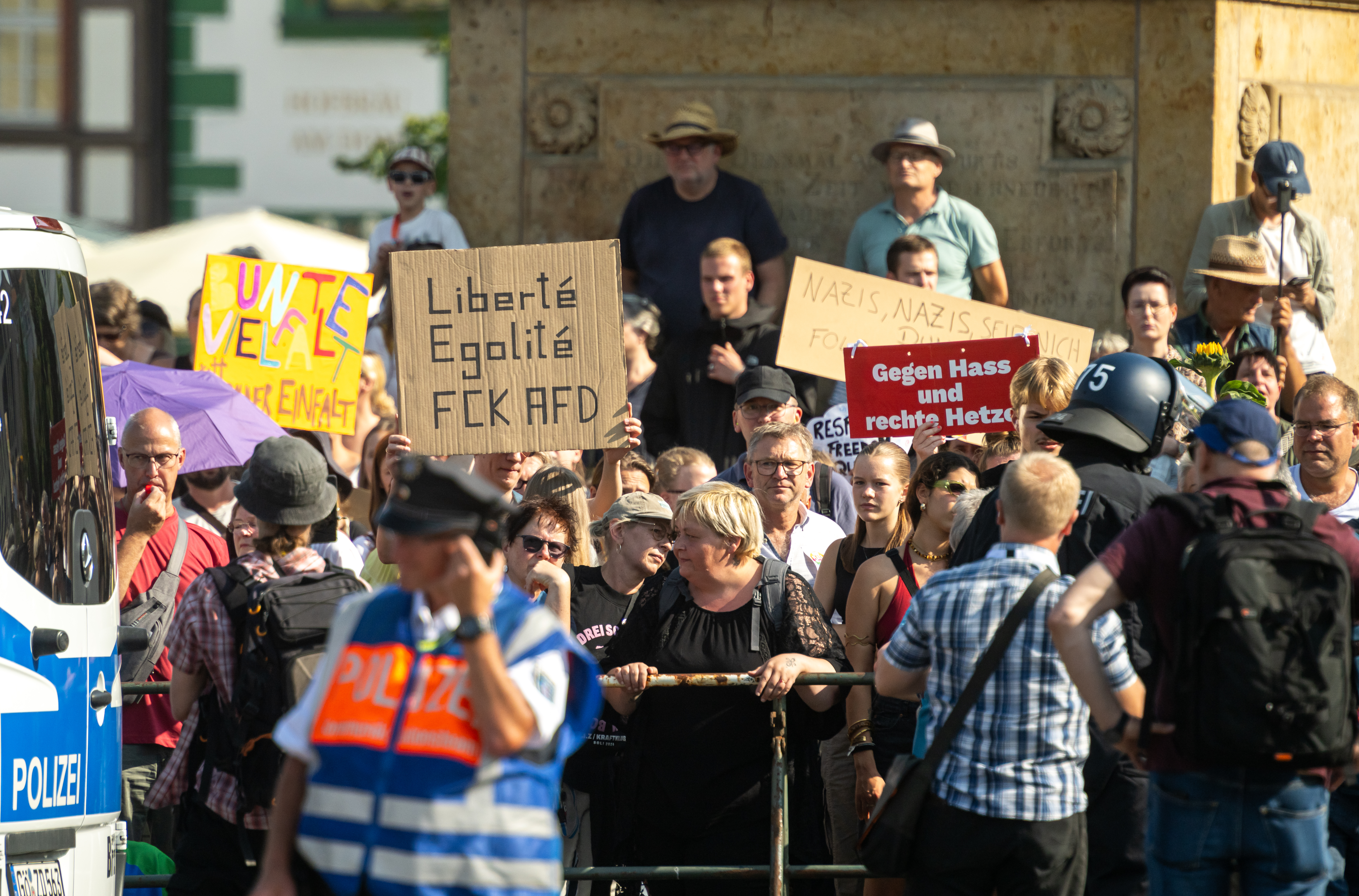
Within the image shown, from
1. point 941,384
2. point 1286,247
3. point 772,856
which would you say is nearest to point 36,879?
point 772,856

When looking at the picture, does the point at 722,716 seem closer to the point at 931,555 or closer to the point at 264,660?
the point at 931,555

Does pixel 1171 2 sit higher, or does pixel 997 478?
pixel 1171 2

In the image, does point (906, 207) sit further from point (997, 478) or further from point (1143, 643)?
point (1143, 643)

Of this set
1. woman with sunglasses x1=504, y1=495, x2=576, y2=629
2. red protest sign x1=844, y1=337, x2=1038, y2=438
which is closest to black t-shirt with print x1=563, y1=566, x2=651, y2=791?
woman with sunglasses x1=504, y1=495, x2=576, y2=629

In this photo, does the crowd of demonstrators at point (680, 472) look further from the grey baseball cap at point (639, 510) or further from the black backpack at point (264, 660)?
the black backpack at point (264, 660)

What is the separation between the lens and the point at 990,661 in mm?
4934

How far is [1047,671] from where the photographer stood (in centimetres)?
497

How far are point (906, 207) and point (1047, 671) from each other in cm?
572

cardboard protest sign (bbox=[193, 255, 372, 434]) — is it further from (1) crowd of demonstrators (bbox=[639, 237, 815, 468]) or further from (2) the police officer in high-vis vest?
(2) the police officer in high-vis vest

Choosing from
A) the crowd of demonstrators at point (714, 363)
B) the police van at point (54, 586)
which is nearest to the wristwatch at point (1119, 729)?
the police van at point (54, 586)

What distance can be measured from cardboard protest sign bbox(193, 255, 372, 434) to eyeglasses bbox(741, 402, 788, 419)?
215 centimetres

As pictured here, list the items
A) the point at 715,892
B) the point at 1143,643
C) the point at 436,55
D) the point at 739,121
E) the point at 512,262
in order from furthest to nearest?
the point at 436,55 < the point at 739,121 < the point at 512,262 < the point at 715,892 < the point at 1143,643

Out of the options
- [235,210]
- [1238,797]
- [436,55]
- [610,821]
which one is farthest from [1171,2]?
[235,210]

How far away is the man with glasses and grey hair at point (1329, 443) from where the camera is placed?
23.4 ft
